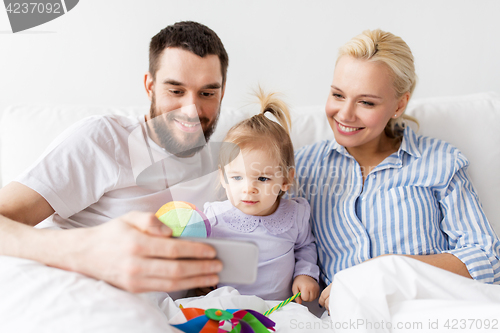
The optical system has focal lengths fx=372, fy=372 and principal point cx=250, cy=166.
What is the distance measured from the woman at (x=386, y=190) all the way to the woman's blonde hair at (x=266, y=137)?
0.58ft

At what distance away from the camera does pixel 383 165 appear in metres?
1.17

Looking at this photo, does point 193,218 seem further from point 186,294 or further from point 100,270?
point 186,294

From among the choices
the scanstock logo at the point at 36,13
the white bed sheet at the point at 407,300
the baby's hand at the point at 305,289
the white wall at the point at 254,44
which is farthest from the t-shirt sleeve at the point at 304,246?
the scanstock logo at the point at 36,13

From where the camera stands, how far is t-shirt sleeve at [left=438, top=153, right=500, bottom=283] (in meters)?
1.03

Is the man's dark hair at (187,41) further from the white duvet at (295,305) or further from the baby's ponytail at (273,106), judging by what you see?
the white duvet at (295,305)

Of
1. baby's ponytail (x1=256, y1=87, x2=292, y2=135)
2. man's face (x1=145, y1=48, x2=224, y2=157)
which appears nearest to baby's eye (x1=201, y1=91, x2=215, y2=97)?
man's face (x1=145, y1=48, x2=224, y2=157)

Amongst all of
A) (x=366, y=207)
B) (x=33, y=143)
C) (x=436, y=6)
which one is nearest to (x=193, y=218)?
(x=366, y=207)

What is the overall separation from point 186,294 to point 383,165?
71cm

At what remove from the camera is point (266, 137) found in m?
1.01

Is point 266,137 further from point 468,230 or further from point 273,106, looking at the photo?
point 468,230

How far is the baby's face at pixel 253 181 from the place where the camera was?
91 centimetres

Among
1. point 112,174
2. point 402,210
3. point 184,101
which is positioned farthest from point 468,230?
point 112,174

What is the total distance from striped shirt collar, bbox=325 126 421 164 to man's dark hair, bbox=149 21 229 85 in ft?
1.62

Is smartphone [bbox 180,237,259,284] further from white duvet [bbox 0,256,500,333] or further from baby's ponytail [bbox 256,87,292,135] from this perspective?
Answer: baby's ponytail [bbox 256,87,292,135]
